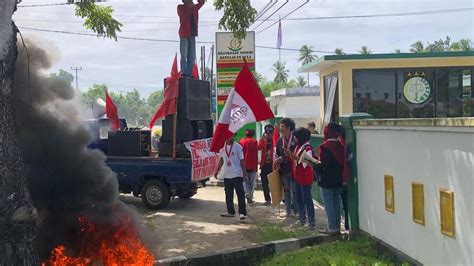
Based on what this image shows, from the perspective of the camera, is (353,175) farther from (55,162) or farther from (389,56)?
(389,56)

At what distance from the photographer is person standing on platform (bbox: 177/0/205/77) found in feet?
33.5

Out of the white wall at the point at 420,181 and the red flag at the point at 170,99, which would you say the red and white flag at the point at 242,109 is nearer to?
the white wall at the point at 420,181

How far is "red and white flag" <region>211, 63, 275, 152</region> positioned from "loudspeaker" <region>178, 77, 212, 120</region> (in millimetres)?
2484

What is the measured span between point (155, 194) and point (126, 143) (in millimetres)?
1358

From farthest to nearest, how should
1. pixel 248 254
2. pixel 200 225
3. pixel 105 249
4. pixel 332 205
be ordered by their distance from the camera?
pixel 200 225 < pixel 332 205 < pixel 248 254 < pixel 105 249

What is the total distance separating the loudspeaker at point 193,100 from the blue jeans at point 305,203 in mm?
3193

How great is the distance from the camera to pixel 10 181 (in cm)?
427

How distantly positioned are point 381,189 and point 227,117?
9.16ft

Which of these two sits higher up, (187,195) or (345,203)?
(345,203)

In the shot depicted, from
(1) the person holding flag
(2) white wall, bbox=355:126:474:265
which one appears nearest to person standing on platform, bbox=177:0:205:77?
(1) the person holding flag

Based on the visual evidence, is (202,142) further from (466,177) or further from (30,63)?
(466,177)

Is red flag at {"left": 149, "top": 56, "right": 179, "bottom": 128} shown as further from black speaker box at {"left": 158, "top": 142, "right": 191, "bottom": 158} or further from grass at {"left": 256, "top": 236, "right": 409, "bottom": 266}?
grass at {"left": 256, "top": 236, "right": 409, "bottom": 266}

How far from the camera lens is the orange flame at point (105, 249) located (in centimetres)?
534

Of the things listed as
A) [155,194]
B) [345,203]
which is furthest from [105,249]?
[155,194]
